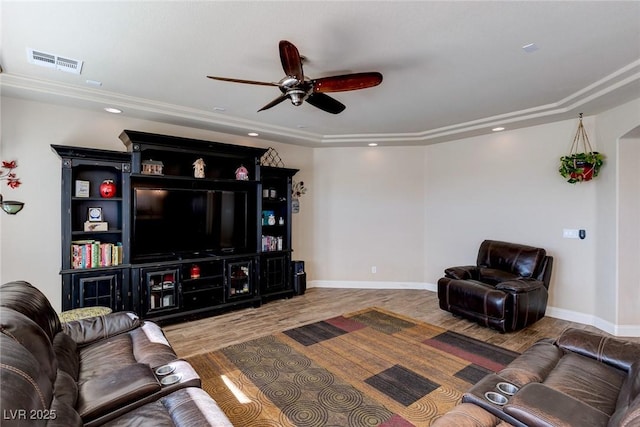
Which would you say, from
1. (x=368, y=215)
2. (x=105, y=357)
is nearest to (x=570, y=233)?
(x=368, y=215)

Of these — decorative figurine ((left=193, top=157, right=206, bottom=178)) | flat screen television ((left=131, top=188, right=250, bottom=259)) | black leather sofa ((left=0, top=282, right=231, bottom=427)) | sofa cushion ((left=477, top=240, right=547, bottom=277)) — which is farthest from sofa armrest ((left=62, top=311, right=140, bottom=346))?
sofa cushion ((left=477, top=240, right=547, bottom=277))

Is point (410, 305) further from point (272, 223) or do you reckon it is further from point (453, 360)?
point (272, 223)

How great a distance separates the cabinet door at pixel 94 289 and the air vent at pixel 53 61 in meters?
2.08

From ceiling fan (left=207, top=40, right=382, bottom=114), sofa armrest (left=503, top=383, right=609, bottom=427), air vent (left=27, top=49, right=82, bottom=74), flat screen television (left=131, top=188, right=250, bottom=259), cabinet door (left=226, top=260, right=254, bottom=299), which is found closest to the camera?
sofa armrest (left=503, top=383, right=609, bottom=427)

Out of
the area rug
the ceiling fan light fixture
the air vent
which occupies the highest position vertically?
the air vent

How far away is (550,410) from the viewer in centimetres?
137

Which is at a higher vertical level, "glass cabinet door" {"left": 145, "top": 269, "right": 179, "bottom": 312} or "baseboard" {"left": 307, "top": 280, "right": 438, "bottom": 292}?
"glass cabinet door" {"left": 145, "top": 269, "right": 179, "bottom": 312}

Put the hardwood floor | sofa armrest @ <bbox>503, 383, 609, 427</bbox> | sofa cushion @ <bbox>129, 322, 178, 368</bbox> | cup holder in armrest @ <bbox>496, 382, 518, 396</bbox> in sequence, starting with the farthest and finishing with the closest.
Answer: the hardwood floor
sofa cushion @ <bbox>129, 322, 178, 368</bbox>
cup holder in armrest @ <bbox>496, 382, 518, 396</bbox>
sofa armrest @ <bbox>503, 383, 609, 427</bbox>

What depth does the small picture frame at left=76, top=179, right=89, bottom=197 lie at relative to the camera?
351 centimetres

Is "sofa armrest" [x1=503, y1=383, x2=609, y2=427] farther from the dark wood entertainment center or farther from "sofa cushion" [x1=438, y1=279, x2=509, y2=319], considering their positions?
the dark wood entertainment center

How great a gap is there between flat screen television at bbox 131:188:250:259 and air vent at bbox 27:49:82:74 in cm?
145

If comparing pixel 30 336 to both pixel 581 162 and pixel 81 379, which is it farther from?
pixel 581 162

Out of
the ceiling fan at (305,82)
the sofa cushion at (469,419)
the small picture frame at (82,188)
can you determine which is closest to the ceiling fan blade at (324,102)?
the ceiling fan at (305,82)

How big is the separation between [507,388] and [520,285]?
241 centimetres
